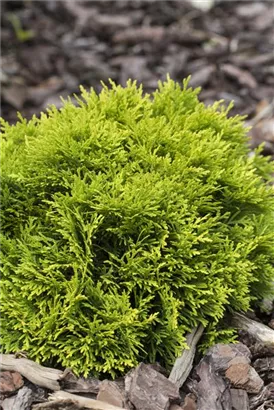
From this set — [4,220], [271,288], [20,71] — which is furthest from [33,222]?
[20,71]

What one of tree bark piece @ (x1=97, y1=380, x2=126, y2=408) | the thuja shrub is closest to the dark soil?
the thuja shrub

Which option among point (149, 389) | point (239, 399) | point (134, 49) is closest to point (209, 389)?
point (239, 399)

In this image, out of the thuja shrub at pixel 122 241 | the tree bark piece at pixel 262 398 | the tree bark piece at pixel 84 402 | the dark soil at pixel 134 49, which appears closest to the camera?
the tree bark piece at pixel 84 402

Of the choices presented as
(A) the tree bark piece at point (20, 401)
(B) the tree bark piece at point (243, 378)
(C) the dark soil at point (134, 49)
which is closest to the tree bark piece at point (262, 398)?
(B) the tree bark piece at point (243, 378)

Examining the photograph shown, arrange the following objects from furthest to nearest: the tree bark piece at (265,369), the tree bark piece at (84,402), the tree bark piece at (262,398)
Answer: the tree bark piece at (265,369) → the tree bark piece at (262,398) → the tree bark piece at (84,402)

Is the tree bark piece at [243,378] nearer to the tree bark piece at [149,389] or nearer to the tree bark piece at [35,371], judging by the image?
the tree bark piece at [149,389]

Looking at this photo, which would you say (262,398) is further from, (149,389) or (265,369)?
(149,389)

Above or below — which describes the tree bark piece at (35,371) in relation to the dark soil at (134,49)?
below
